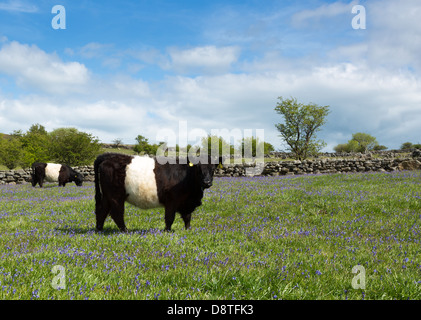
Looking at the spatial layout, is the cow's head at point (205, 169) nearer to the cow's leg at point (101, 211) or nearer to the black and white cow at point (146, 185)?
the black and white cow at point (146, 185)

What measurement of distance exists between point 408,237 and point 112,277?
7083 millimetres

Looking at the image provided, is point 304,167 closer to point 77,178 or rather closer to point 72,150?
point 77,178

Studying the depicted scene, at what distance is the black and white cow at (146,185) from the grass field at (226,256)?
66 cm

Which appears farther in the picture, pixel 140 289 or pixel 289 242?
pixel 289 242

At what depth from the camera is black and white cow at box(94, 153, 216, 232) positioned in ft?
23.7

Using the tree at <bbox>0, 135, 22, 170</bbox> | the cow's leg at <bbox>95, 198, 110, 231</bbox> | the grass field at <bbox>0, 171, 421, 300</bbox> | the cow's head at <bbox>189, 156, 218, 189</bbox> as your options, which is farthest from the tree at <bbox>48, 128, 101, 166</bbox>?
the cow's head at <bbox>189, 156, 218, 189</bbox>

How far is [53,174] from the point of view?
24750 mm

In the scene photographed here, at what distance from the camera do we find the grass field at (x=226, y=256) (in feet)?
12.7

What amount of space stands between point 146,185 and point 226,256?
2950mm

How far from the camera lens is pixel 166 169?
747 centimetres

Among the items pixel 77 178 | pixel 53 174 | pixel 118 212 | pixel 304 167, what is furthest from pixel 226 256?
pixel 304 167

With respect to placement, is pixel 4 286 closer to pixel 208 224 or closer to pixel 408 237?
pixel 208 224
